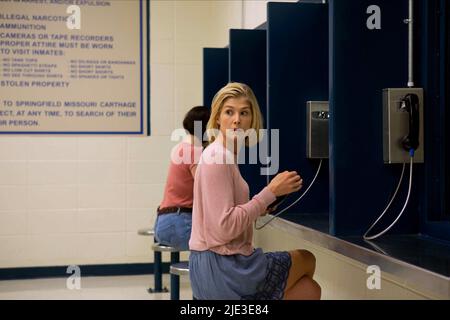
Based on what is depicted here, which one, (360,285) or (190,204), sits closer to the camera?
(360,285)

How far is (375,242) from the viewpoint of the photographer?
→ 1.90 meters

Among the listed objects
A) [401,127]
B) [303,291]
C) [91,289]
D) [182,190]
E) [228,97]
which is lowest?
[91,289]

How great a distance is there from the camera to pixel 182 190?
3.49m

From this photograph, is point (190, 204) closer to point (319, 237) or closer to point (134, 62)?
point (319, 237)

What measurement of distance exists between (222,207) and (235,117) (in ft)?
1.09

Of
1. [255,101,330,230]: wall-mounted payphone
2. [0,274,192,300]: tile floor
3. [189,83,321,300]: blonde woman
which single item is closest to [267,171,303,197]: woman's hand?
[189,83,321,300]: blonde woman

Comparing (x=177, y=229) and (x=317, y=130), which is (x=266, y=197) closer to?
(x=317, y=130)

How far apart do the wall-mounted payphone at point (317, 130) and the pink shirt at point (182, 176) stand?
872 mm

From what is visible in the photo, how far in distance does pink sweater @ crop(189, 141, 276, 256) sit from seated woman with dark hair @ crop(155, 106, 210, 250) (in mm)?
1451

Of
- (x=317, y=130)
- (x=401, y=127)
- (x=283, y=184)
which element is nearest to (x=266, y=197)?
(x=283, y=184)

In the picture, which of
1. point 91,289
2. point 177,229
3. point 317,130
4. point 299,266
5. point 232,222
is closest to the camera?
point 232,222

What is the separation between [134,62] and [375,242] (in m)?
3.66

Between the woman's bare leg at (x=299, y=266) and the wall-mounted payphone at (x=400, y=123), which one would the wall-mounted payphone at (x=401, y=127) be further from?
the woman's bare leg at (x=299, y=266)
